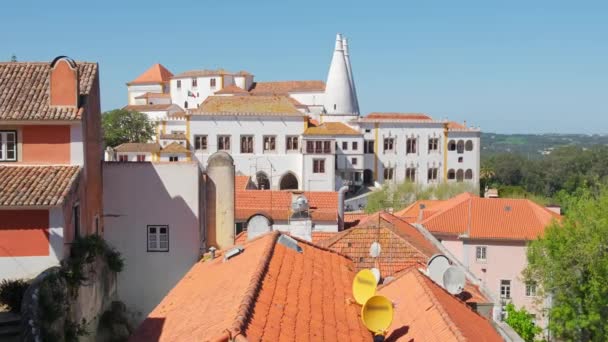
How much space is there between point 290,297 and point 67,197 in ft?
18.0

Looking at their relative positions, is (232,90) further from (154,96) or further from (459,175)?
(459,175)

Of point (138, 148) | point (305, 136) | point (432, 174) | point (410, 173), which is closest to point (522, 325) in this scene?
point (305, 136)

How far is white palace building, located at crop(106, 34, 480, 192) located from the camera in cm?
7731

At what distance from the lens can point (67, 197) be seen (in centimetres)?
1523

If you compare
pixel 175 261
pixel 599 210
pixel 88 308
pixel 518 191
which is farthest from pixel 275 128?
pixel 88 308

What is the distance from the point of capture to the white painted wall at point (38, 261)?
49.3 feet

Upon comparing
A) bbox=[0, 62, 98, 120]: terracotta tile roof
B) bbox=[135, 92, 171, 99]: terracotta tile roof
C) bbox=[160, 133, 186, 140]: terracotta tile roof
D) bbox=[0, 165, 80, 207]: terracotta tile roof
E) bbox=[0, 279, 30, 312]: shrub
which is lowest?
bbox=[0, 279, 30, 312]: shrub

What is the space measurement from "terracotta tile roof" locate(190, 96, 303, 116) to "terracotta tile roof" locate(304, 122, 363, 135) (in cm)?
215

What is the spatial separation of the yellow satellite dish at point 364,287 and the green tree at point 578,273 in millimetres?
20047

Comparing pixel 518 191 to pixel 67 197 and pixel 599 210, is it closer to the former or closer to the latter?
pixel 599 210

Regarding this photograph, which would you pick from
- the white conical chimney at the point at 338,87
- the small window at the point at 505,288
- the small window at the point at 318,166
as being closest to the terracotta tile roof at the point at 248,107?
the small window at the point at 318,166

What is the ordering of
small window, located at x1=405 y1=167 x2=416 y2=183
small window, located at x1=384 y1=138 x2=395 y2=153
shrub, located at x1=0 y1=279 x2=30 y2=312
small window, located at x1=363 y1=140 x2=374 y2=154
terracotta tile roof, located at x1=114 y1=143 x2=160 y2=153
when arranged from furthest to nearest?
small window, located at x1=405 y1=167 x2=416 y2=183 → small window, located at x1=384 y1=138 x2=395 y2=153 → small window, located at x1=363 y1=140 x2=374 y2=154 → terracotta tile roof, located at x1=114 y1=143 x2=160 y2=153 → shrub, located at x1=0 y1=279 x2=30 y2=312

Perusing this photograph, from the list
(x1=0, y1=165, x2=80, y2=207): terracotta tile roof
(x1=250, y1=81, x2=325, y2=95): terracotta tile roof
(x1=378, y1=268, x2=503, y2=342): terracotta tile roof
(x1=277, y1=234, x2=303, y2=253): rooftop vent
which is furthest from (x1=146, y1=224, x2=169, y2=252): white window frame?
(x1=250, y1=81, x2=325, y2=95): terracotta tile roof

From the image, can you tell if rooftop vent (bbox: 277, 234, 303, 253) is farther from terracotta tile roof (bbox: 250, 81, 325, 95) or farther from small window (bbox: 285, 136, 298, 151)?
terracotta tile roof (bbox: 250, 81, 325, 95)
